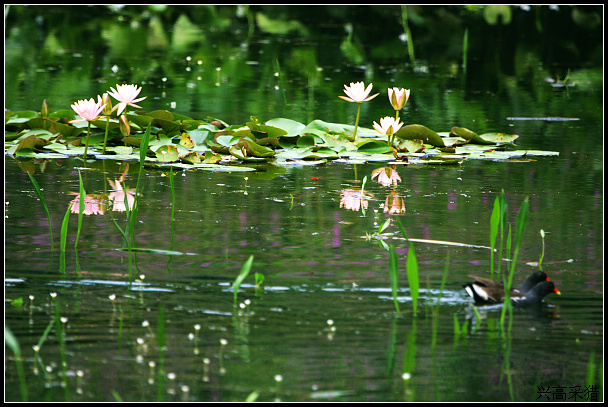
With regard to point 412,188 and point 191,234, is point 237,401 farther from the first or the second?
point 412,188

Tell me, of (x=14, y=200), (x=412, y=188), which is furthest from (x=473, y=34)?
(x=14, y=200)

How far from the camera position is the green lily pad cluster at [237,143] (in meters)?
5.46

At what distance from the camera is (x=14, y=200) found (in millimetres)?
4262

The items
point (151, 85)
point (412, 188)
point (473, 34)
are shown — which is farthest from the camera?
point (473, 34)

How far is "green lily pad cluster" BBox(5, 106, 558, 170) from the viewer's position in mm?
5461

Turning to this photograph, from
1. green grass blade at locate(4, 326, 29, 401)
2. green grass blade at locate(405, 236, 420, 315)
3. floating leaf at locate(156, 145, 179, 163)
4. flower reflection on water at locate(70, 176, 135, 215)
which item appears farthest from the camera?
floating leaf at locate(156, 145, 179, 163)

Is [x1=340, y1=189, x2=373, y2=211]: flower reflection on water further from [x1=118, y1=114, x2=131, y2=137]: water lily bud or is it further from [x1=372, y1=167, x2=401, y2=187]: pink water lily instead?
[x1=118, y1=114, x2=131, y2=137]: water lily bud

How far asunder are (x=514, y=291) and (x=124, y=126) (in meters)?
3.30

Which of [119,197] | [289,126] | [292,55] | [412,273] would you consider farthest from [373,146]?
[292,55]

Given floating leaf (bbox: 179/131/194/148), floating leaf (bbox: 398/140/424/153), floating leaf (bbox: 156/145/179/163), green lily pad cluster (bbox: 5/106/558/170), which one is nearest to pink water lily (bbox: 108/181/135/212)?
floating leaf (bbox: 156/145/179/163)

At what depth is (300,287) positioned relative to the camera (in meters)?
3.04

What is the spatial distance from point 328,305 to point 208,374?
0.64 metres

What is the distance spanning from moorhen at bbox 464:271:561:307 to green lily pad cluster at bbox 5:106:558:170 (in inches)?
101

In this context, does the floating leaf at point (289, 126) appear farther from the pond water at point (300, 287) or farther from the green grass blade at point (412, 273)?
the green grass blade at point (412, 273)
